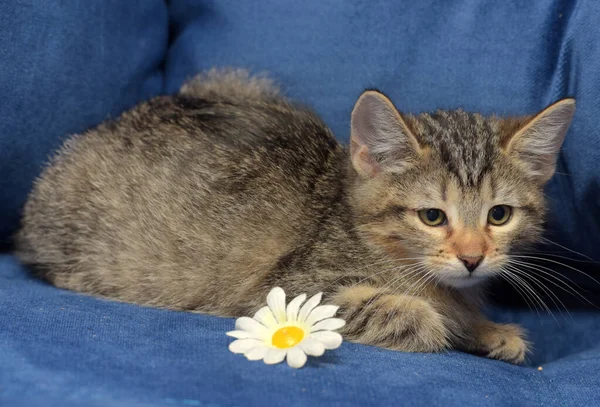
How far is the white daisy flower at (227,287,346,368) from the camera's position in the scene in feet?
4.05

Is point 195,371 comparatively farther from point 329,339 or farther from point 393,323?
point 393,323

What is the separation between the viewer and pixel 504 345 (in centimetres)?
154

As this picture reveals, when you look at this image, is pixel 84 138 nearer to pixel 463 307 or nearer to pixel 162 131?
pixel 162 131

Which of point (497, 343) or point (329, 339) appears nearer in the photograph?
point (329, 339)

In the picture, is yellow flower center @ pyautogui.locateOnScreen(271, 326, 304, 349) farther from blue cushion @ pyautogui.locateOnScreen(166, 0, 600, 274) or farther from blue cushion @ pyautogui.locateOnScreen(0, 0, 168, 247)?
blue cushion @ pyautogui.locateOnScreen(0, 0, 168, 247)

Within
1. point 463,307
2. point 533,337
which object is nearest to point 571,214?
point 533,337

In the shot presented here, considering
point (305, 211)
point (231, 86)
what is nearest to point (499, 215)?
point (305, 211)

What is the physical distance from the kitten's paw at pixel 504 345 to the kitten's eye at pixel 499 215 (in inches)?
11.1

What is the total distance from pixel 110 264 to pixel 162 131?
0.37 metres

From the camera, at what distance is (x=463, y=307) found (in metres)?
1.58

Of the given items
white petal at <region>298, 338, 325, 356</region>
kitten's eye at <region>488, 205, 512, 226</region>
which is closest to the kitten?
kitten's eye at <region>488, 205, 512, 226</region>

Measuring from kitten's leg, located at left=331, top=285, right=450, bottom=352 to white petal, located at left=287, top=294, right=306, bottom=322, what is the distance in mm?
126

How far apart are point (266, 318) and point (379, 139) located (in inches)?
18.7

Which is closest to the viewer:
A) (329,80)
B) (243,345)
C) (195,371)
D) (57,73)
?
(195,371)
